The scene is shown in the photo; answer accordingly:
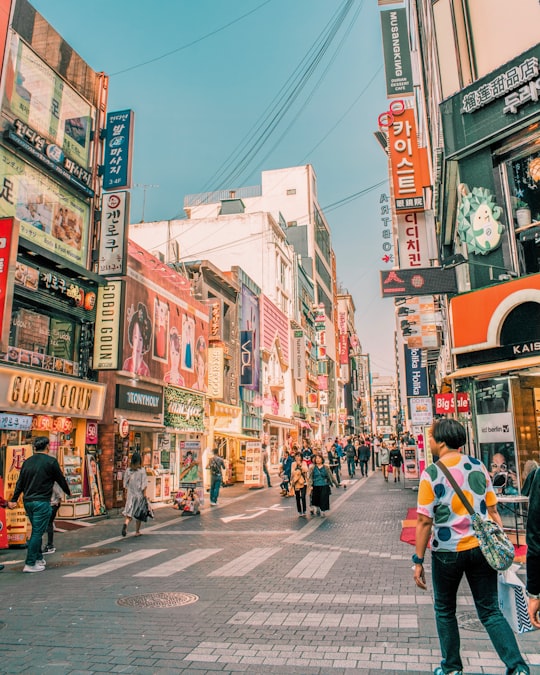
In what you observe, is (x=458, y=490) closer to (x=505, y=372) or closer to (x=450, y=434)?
(x=450, y=434)

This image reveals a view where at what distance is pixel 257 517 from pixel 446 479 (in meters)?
11.9

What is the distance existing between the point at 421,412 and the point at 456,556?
20423 mm

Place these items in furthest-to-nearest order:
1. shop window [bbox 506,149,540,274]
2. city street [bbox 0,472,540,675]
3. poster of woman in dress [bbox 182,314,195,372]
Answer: poster of woman in dress [bbox 182,314,195,372] < shop window [bbox 506,149,540,274] < city street [bbox 0,472,540,675]

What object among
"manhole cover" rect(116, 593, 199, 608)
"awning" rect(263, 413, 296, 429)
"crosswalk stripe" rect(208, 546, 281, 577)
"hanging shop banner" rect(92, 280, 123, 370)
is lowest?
"manhole cover" rect(116, 593, 199, 608)

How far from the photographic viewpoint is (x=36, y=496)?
8648 mm

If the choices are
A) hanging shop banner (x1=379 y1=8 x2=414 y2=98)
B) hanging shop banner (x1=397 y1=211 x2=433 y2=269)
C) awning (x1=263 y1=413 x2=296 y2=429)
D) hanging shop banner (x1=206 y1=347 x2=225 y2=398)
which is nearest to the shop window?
hanging shop banner (x1=397 y1=211 x2=433 y2=269)

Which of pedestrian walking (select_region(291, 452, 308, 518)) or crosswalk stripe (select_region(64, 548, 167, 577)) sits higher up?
pedestrian walking (select_region(291, 452, 308, 518))

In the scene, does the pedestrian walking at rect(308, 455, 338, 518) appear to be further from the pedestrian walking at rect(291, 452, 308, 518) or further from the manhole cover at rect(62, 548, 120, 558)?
the manhole cover at rect(62, 548, 120, 558)

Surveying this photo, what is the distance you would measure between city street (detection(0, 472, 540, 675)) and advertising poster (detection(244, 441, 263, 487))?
12.7 meters

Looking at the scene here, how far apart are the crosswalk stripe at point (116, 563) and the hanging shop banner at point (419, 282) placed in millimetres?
8585

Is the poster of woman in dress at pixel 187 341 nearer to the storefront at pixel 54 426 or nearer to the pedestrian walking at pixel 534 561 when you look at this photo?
the storefront at pixel 54 426

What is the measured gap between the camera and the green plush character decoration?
42.6 ft

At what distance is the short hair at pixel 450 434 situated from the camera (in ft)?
13.3

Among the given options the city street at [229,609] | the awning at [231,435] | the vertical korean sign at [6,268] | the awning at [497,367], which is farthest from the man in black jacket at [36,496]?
the awning at [231,435]
